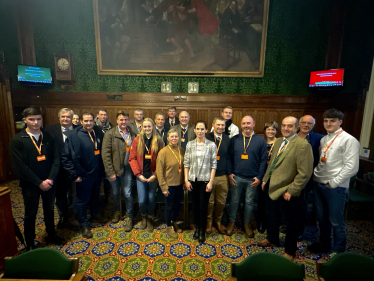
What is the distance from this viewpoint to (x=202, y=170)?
8.21ft

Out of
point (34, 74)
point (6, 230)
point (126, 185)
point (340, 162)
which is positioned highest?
point (34, 74)

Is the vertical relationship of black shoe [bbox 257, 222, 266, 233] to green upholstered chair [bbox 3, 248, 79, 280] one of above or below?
below

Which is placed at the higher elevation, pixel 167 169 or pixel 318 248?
pixel 167 169

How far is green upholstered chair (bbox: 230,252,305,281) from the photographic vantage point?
51.6 inches

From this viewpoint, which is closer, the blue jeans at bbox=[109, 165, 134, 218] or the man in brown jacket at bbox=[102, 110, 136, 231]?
the man in brown jacket at bbox=[102, 110, 136, 231]

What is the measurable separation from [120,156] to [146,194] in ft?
2.44

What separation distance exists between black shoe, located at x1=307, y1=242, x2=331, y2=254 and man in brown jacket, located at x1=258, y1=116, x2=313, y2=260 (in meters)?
0.40

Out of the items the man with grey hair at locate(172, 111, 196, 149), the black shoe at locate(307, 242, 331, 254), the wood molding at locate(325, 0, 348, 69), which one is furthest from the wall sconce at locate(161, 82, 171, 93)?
the black shoe at locate(307, 242, 331, 254)

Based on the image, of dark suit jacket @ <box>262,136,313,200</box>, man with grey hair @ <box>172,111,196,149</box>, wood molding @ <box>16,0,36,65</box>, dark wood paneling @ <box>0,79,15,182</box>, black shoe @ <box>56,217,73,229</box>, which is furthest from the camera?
wood molding @ <box>16,0,36,65</box>

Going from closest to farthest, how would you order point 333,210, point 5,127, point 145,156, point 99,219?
point 333,210 < point 145,156 < point 99,219 < point 5,127

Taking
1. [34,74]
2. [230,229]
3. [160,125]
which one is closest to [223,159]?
[230,229]

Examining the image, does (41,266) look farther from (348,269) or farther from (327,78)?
(327,78)

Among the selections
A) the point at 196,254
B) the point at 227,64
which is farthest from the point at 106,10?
the point at 196,254

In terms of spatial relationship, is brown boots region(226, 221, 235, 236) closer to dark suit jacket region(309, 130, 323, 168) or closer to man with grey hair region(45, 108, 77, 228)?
dark suit jacket region(309, 130, 323, 168)
